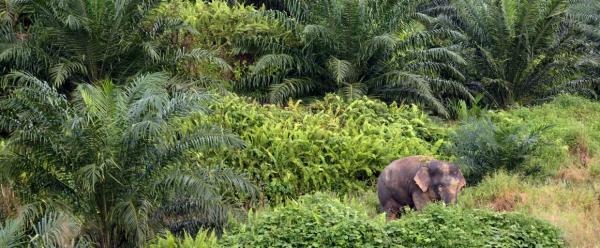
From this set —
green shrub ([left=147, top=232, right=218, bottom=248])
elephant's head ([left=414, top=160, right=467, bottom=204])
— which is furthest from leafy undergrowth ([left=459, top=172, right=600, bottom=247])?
green shrub ([left=147, top=232, right=218, bottom=248])

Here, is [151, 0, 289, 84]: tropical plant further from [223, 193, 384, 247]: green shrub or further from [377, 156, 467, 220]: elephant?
[223, 193, 384, 247]: green shrub

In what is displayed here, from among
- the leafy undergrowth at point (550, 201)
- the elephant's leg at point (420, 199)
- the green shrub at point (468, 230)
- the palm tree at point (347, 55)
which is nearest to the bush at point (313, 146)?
the palm tree at point (347, 55)

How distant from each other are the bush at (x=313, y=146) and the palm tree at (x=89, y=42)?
1454mm

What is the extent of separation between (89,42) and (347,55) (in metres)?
4.34

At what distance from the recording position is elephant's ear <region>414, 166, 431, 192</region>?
8.20m

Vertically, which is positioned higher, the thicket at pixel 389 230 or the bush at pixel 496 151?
the thicket at pixel 389 230

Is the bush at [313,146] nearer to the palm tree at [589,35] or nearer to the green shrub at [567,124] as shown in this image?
the green shrub at [567,124]

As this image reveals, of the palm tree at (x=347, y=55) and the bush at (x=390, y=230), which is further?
the palm tree at (x=347, y=55)

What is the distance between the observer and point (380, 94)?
13.7m

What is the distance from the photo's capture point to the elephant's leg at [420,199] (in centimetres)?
823

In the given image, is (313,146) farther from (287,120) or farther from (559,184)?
(559,184)

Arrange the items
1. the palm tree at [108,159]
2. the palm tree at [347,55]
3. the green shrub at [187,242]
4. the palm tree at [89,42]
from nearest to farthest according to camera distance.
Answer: the green shrub at [187,242] → the palm tree at [108,159] → the palm tree at [89,42] → the palm tree at [347,55]

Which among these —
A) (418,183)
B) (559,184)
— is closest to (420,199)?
(418,183)

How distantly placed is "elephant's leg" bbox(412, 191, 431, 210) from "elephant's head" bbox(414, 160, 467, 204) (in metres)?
0.08
